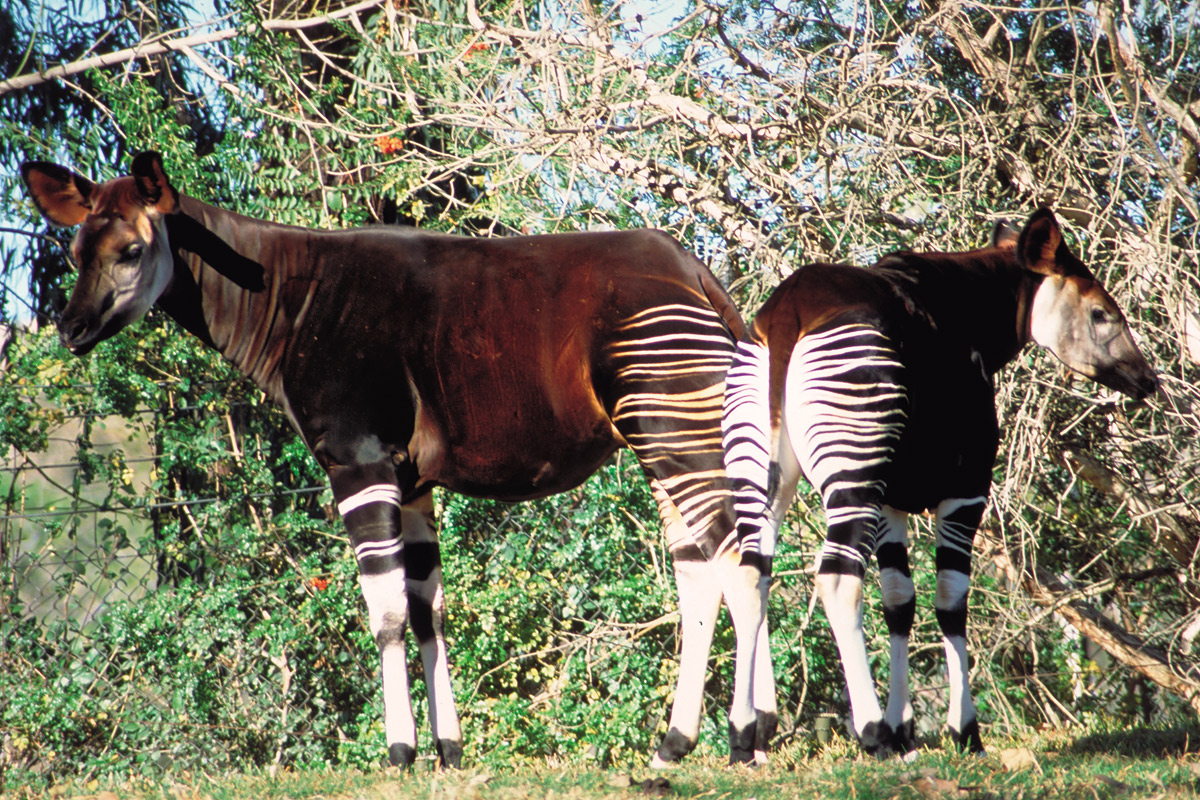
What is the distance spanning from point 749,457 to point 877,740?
1044mm

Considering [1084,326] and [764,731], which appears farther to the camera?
[1084,326]

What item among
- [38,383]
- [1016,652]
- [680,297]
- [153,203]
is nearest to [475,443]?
[680,297]

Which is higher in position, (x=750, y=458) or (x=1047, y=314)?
(x=1047, y=314)

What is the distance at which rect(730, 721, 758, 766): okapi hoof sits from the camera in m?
3.80

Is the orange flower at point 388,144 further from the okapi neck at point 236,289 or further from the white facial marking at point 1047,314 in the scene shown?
the white facial marking at point 1047,314

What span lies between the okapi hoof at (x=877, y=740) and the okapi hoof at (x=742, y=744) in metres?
0.38

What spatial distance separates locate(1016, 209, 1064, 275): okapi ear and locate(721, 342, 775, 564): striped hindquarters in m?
1.09

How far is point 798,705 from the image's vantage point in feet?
19.6

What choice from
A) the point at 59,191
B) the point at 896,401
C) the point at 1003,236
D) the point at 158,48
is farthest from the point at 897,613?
the point at 158,48

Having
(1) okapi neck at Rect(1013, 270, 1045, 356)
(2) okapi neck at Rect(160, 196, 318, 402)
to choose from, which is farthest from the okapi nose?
(2) okapi neck at Rect(160, 196, 318, 402)

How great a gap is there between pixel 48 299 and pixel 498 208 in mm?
3373

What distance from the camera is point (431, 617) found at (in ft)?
13.7

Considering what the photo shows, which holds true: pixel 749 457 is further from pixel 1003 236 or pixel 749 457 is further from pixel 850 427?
pixel 1003 236

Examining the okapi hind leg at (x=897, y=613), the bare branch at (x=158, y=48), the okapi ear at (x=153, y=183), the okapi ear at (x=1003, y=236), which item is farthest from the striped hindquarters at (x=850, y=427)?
the bare branch at (x=158, y=48)
